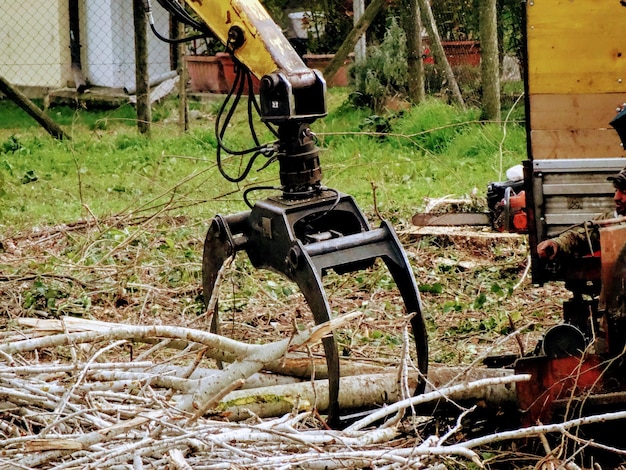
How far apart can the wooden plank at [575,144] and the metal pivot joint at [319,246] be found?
121cm

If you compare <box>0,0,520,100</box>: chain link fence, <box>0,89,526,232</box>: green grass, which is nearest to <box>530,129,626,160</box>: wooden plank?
<box>0,89,526,232</box>: green grass

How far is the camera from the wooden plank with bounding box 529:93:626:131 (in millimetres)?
5062

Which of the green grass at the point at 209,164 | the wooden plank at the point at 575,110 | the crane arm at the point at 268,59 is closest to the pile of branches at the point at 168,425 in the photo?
the crane arm at the point at 268,59

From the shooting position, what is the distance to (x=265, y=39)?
4.50m

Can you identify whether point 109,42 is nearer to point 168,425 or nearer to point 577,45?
point 577,45

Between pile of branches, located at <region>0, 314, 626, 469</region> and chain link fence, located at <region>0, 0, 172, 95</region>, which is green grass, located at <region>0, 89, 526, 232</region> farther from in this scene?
pile of branches, located at <region>0, 314, 626, 469</region>

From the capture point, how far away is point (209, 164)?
33.6 ft

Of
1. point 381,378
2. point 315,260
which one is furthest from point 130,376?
point 381,378

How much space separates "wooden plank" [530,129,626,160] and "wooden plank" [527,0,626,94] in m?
0.21

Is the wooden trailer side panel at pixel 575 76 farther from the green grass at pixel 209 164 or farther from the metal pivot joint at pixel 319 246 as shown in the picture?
the green grass at pixel 209 164

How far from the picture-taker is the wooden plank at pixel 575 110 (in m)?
5.06

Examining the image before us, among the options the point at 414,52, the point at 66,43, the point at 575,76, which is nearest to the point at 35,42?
the point at 66,43

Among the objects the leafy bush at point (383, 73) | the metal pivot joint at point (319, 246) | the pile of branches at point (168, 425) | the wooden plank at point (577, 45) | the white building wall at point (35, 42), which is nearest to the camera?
the pile of branches at point (168, 425)

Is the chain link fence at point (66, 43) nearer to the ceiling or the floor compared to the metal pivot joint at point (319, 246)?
nearer to the ceiling
